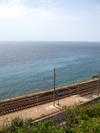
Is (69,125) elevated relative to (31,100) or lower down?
elevated

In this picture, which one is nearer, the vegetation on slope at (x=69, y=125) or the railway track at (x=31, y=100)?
the vegetation on slope at (x=69, y=125)

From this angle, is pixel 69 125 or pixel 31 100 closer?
pixel 69 125

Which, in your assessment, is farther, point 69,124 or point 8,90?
point 8,90

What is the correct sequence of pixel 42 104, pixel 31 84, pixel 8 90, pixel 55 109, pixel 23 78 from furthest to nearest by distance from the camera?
pixel 23 78 < pixel 31 84 < pixel 8 90 < pixel 42 104 < pixel 55 109

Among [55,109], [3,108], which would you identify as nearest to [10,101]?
[3,108]

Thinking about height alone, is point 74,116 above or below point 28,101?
above

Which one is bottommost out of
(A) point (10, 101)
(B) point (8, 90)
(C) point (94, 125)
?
(B) point (8, 90)

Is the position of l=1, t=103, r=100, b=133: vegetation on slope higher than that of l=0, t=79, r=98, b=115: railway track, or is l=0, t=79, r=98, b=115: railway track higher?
l=1, t=103, r=100, b=133: vegetation on slope

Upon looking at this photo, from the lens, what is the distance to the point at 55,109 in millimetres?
18812

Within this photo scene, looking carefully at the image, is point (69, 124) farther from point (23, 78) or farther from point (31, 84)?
point (23, 78)

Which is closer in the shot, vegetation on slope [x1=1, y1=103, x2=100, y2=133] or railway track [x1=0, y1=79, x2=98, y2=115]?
vegetation on slope [x1=1, y1=103, x2=100, y2=133]

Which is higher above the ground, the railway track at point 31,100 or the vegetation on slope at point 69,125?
the vegetation on slope at point 69,125

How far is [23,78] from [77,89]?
24.9 metres

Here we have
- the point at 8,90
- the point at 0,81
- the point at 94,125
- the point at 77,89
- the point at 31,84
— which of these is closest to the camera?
the point at 94,125
